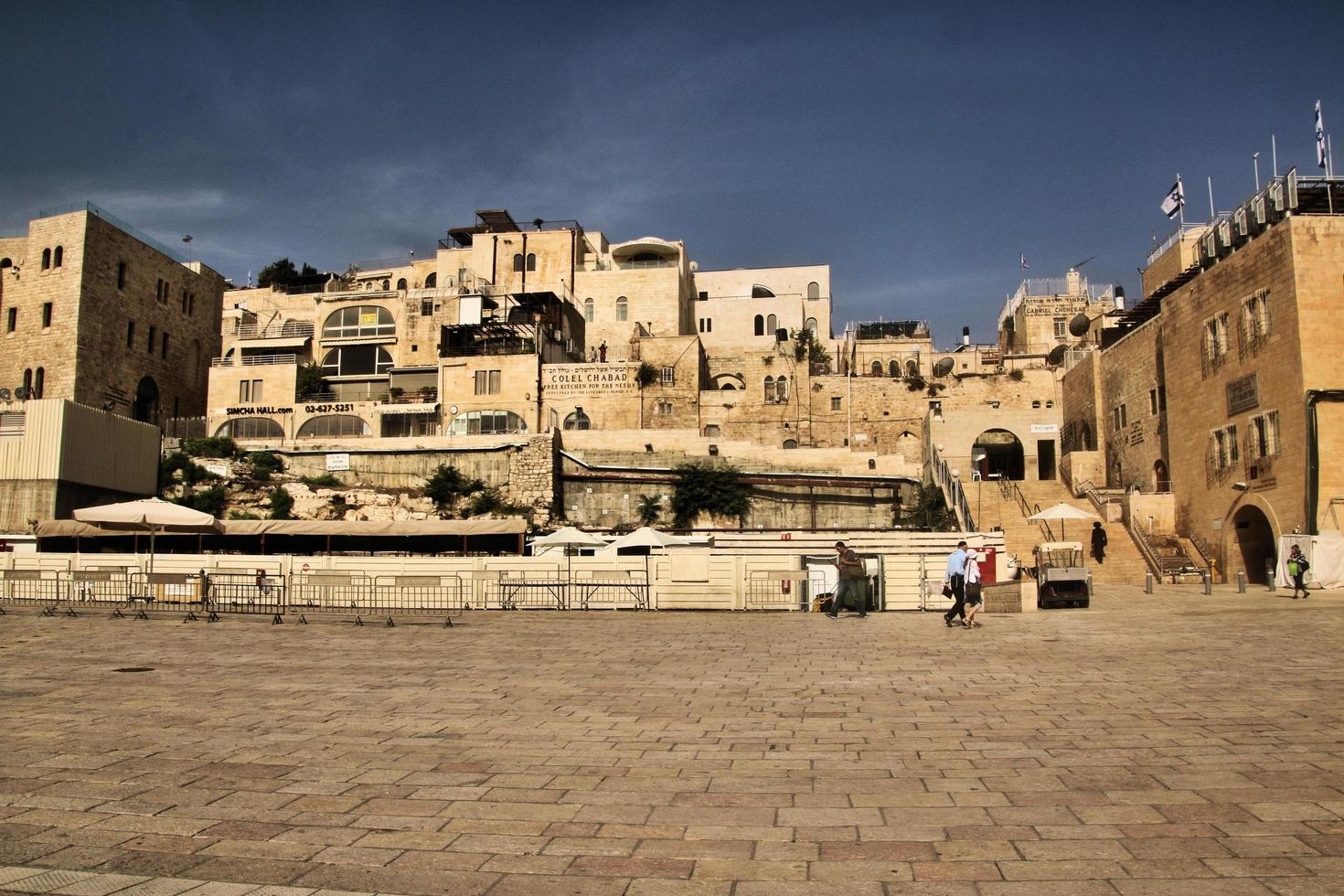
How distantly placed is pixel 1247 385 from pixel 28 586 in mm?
29234

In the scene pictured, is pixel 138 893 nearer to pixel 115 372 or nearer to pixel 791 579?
pixel 791 579

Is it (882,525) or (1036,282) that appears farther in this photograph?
(1036,282)

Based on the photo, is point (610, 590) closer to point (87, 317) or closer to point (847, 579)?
point (847, 579)

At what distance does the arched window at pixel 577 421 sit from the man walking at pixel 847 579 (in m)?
27.6

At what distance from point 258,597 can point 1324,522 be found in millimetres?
23347

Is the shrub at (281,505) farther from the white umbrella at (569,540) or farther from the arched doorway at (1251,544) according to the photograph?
the arched doorway at (1251,544)

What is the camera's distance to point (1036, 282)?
205ft

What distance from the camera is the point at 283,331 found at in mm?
51781

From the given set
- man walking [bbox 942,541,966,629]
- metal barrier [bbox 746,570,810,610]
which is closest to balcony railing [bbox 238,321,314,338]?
metal barrier [bbox 746,570,810,610]

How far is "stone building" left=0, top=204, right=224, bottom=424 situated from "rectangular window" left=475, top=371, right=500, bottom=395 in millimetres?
18053

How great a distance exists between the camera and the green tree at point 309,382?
4747 centimetres

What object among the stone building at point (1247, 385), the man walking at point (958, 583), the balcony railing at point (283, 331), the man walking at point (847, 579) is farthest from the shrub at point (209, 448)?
the stone building at point (1247, 385)

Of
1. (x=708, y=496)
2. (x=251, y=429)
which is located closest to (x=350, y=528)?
(x=708, y=496)

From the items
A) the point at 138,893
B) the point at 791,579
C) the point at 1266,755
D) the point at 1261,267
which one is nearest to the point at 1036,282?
the point at 1261,267
